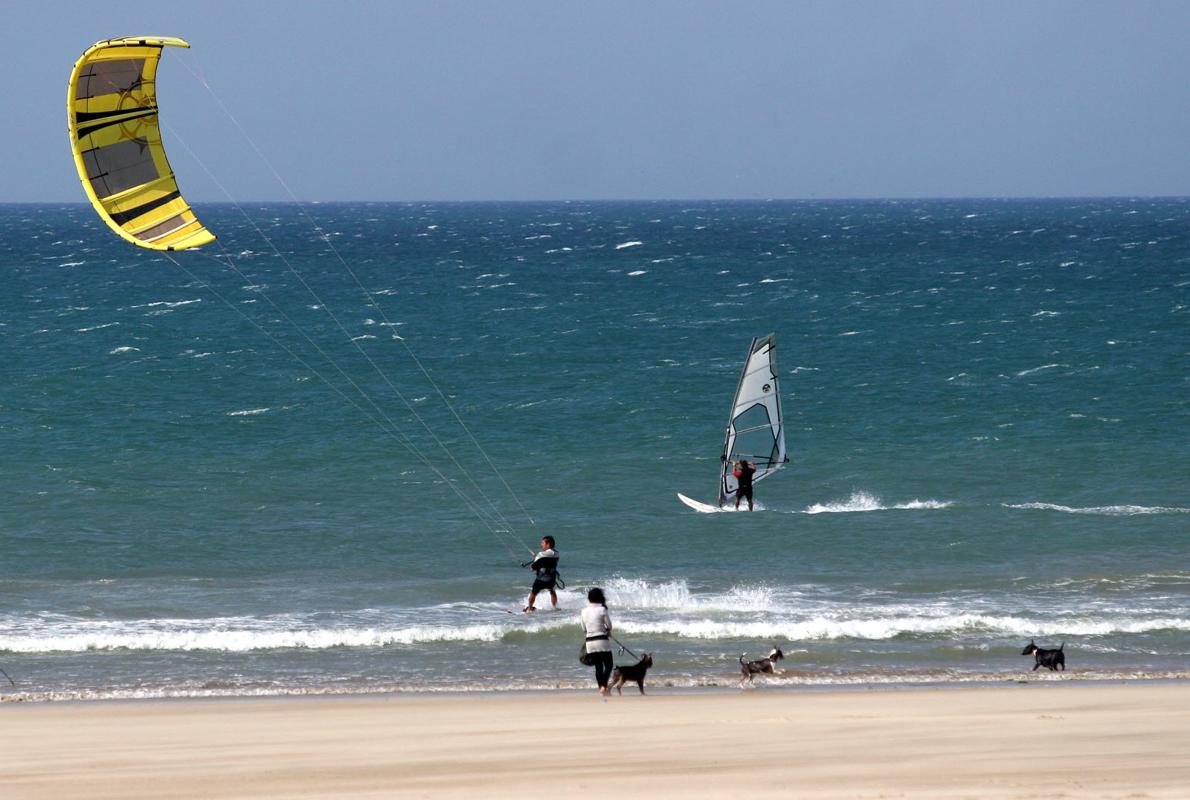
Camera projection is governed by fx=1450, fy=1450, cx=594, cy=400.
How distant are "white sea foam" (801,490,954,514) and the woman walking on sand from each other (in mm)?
10677

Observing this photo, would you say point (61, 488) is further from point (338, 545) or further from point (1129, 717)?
point (1129, 717)

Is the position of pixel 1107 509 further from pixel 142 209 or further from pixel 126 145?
pixel 126 145

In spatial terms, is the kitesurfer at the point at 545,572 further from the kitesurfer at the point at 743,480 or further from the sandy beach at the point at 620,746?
the kitesurfer at the point at 743,480

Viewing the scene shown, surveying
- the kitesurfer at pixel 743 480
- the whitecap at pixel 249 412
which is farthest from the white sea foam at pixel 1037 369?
the whitecap at pixel 249 412

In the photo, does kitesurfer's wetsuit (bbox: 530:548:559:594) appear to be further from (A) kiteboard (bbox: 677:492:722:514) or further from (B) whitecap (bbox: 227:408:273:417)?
(B) whitecap (bbox: 227:408:273:417)

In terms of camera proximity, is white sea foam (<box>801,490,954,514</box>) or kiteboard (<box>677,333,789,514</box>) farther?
kiteboard (<box>677,333,789,514</box>)

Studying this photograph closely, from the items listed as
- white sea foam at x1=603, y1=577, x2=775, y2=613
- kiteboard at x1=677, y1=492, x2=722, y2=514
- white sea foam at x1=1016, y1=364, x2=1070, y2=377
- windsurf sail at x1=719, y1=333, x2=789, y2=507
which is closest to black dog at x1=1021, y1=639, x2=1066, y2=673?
white sea foam at x1=603, y1=577, x2=775, y2=613

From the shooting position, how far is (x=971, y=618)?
1619 centimetres

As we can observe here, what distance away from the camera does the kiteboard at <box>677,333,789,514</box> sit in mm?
24500

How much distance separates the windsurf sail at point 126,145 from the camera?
15594mm

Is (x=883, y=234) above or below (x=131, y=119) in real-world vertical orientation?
above

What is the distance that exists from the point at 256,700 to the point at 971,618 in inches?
311

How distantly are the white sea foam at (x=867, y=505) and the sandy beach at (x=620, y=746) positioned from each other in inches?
391

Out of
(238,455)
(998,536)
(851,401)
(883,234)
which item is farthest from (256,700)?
(883,234)
